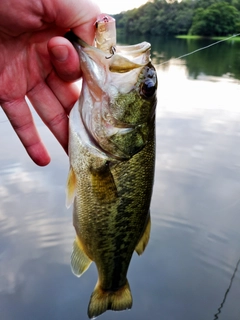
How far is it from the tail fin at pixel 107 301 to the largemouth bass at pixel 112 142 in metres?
0.42

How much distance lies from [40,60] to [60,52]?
37cm

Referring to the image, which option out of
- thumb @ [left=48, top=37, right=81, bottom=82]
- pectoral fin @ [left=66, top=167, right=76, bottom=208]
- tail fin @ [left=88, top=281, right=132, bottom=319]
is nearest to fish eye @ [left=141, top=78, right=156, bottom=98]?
thumb @ [left=48, top=37, right=81, bottom=82]

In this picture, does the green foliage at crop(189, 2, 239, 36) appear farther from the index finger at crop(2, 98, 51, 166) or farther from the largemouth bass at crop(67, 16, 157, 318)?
the largemouth bass at crop(67, 16, 157, 318)

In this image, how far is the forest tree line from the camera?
164ft

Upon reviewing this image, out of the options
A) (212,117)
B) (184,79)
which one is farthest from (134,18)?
(212,117)

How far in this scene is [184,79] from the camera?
554 inches

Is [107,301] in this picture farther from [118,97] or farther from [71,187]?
[118,97]

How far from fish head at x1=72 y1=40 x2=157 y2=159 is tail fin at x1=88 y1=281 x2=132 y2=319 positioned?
0.94m

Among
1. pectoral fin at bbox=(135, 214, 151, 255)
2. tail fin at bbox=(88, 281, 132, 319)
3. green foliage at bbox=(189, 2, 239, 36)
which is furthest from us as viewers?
green foliage at bbox=(189, 2, 239, 36)

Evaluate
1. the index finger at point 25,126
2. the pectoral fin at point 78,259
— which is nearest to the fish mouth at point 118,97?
the index finger at point 25,126

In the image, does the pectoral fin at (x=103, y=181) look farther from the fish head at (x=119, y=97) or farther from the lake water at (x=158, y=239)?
the lake water at (x=158, y=239)

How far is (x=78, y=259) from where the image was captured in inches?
82.0

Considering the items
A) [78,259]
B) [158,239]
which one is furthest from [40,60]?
[158,239]

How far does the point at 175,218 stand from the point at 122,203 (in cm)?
307
